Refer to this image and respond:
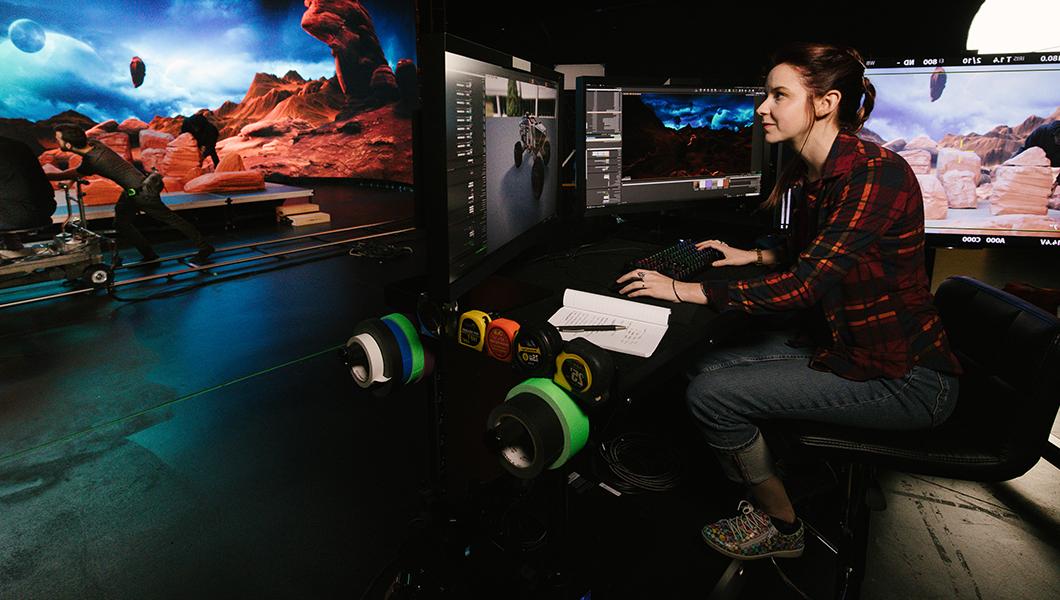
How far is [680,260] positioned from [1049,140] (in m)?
1.39

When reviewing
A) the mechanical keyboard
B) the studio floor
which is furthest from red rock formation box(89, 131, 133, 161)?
the mechanical keyboard

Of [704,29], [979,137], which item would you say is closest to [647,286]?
[979,137]

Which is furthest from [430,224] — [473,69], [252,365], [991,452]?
[252,365]

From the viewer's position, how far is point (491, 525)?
147 cm

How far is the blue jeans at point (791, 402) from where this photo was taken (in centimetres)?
→ 131

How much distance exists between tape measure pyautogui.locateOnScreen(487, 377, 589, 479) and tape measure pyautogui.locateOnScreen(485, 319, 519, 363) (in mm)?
132

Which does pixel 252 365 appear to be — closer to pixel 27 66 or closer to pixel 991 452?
pixel 991 452

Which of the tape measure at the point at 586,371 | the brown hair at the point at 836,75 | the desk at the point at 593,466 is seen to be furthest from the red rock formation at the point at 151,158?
the tape measure at the point at 586,371

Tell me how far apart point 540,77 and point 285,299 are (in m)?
3.09

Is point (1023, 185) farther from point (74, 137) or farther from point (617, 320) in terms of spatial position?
point (74, 137)

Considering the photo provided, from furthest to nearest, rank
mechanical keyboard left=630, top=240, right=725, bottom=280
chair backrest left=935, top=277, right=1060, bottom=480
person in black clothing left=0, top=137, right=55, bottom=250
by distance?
person in black clothing left=0, top=137, right=55, bottom=250 → mechanical keyboard left=630, top=240, right=725, bottom=280 → chair backrest left=935, top=277, right=1060, bottom=480

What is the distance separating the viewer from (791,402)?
4.41 ft

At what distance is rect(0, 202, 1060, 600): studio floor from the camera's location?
164 cm

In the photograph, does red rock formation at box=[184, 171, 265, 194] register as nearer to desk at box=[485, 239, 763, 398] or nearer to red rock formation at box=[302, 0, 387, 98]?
red rock formation at box=[302, 0, 387, 98]
